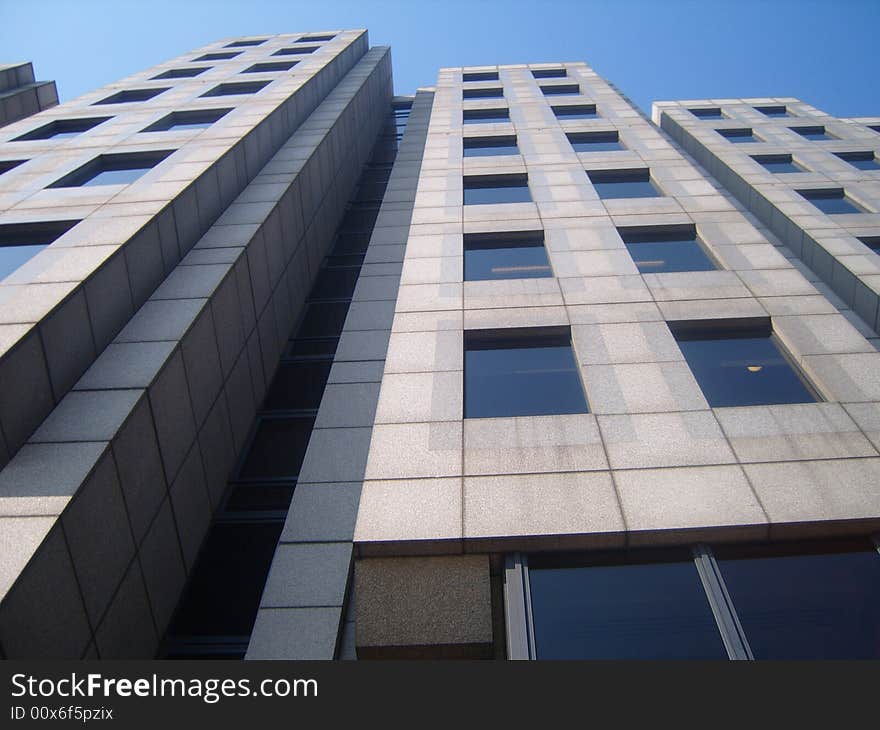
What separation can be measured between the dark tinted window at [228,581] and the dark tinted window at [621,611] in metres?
6.35

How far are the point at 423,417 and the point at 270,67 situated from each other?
27.4 meters

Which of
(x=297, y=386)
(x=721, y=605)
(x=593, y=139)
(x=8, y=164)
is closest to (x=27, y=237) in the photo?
(x=8, y=164)

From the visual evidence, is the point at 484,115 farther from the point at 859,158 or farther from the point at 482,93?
the point at 859,158

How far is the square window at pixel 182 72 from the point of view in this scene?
3375 cm

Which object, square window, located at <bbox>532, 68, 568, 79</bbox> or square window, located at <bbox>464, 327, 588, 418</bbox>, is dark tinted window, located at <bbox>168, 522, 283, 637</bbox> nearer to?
square window, located at <bbox>464, 327, 588, 418</bbox>

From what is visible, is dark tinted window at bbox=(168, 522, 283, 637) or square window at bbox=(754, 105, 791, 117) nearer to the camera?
dark tinted window at bbox=(168, 522, 283, 637)

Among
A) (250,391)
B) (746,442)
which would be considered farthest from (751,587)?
(250,391)

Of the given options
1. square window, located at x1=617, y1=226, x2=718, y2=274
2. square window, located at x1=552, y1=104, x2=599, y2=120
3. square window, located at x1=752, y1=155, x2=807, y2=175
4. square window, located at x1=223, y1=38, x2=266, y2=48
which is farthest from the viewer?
square window, located at x1=223, y1=38, x2=266, y2=48

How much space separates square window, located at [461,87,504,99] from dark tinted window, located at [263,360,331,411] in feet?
69.0

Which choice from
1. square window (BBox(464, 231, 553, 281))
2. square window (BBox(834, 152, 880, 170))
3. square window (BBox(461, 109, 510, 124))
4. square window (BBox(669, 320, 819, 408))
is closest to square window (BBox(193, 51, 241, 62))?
square window (BBox(461, 109, 510, 124))

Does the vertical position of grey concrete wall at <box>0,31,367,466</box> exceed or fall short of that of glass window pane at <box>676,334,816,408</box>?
it exceeds it

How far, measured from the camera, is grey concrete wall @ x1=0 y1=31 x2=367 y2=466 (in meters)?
11.7

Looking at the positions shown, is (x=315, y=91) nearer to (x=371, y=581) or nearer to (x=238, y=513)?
(x=238, y=513)

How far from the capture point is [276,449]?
57.7 ft
